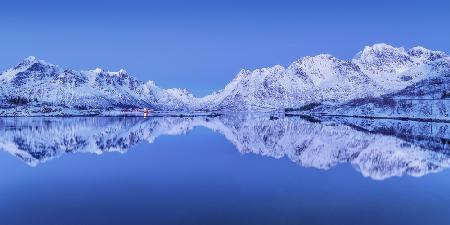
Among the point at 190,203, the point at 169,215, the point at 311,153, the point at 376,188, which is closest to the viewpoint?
the point at 169,215

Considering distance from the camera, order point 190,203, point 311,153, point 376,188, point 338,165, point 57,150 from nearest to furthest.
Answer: point 190,203
point 376,188
point 338,165
point 311,153
point 57,150

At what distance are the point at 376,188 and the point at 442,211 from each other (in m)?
6.66

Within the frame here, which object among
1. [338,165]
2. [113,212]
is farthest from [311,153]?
[113,212]

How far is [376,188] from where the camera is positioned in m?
32.9

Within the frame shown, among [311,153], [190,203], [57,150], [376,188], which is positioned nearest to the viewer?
[190,203]

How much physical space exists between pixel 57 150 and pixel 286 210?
40388mm

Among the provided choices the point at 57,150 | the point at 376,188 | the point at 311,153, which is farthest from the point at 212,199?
the point at 57,150

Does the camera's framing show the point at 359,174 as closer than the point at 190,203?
No

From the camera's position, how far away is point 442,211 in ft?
86.6

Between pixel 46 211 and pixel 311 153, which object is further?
pixel 311 153

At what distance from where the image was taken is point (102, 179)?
3703 cm

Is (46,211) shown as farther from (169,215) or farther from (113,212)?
(169,215)

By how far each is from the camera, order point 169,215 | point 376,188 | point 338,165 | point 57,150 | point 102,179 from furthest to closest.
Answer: point 57,150, point 338,165, point 102,179, point 376,188, point 169,215

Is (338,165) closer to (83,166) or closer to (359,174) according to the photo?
(359,174)
